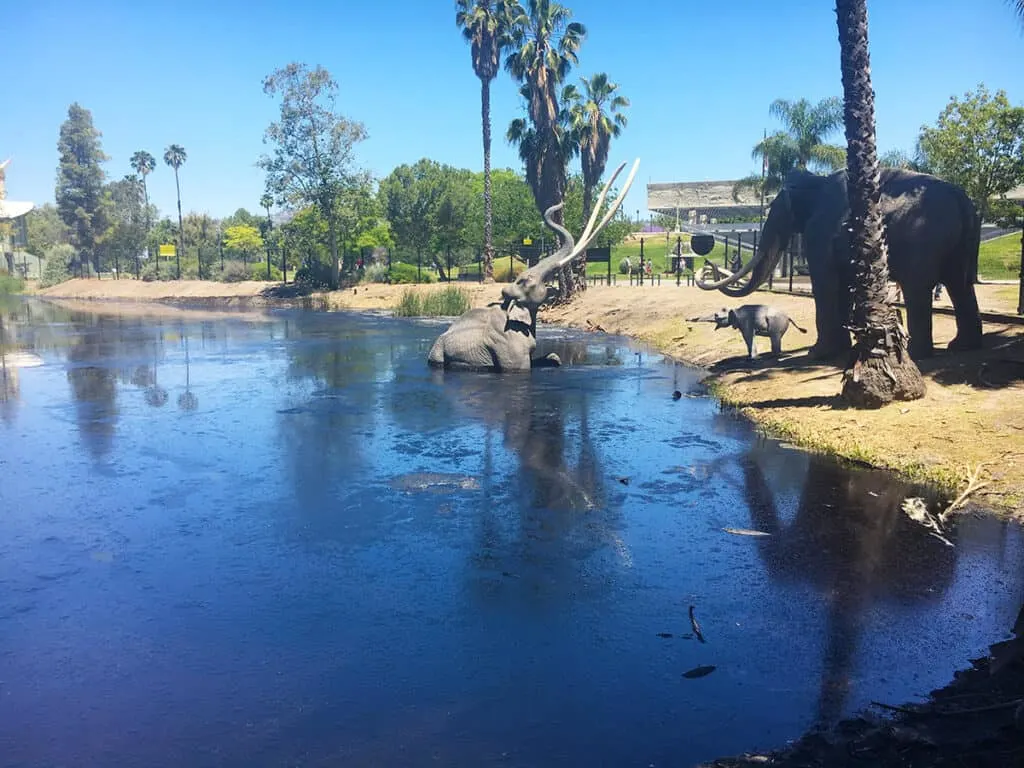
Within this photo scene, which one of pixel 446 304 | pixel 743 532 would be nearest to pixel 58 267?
pixel 446 304

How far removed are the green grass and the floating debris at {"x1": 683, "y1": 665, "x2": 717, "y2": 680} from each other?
2936cm

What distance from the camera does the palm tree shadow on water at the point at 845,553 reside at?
4802 millimetres

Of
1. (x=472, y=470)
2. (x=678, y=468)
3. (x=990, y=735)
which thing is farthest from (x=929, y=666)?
(x=472, y=470)

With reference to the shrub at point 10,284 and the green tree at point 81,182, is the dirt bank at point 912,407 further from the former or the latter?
the green tree at point 81,182

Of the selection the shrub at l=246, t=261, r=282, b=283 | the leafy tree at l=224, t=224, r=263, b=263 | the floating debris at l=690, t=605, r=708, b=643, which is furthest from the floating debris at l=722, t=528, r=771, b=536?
the leafy tree at l=224, t=224, r=263, b=263

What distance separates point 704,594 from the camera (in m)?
5.54

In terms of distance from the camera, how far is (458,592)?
5.55m

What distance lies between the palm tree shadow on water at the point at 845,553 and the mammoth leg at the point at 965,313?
15.7 ft

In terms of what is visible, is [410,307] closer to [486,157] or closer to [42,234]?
[486,157]

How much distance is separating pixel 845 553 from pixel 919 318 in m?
6.74

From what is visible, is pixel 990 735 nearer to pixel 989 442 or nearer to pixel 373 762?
pixel 373 762

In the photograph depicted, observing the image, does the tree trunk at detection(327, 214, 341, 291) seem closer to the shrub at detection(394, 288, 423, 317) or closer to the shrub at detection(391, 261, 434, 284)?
the shrub at detection(391, 261, 434, 284)

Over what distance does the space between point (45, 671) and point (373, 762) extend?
2.01m

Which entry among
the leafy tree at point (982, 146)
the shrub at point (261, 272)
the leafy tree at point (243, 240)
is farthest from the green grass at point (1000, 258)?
the leafy tree at point (243, 240)
